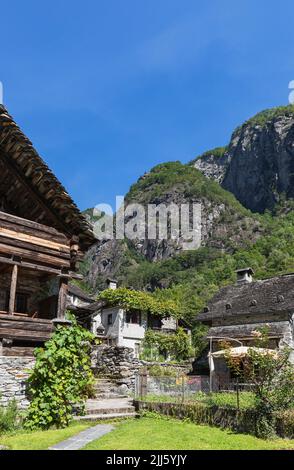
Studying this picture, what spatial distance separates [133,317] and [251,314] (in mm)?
14092

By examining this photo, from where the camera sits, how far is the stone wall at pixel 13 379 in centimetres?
1280

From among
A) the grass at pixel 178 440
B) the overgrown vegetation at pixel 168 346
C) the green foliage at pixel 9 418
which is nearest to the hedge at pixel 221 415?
the grass at pixel 178 440

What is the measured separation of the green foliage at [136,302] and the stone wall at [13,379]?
93.1ft

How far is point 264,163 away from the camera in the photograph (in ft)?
538

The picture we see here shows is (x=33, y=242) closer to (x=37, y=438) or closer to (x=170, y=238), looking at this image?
(x=37, y=438)

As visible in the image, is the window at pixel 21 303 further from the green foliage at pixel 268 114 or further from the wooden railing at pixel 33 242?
the green foliage at pixel 268 114

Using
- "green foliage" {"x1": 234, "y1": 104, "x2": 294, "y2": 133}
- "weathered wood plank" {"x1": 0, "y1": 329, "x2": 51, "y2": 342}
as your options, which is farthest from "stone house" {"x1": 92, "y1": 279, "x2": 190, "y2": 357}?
"green foliage" {"x1": 234, "y1": 104, "x2": 294, "y2": 133}

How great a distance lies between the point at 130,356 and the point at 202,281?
86728 millimetres

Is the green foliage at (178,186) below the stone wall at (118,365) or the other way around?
the other way around

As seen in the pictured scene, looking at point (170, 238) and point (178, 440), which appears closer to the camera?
point (178, 440)

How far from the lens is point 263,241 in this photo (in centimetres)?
11606

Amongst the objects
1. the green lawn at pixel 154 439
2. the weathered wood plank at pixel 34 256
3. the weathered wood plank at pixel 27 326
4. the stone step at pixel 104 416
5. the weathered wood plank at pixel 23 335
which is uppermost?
the weathered wood plank at pixel 34 256

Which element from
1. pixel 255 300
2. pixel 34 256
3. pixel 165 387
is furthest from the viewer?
pixel 255 300

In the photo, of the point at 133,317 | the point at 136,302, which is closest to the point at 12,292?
the point at 136,302
